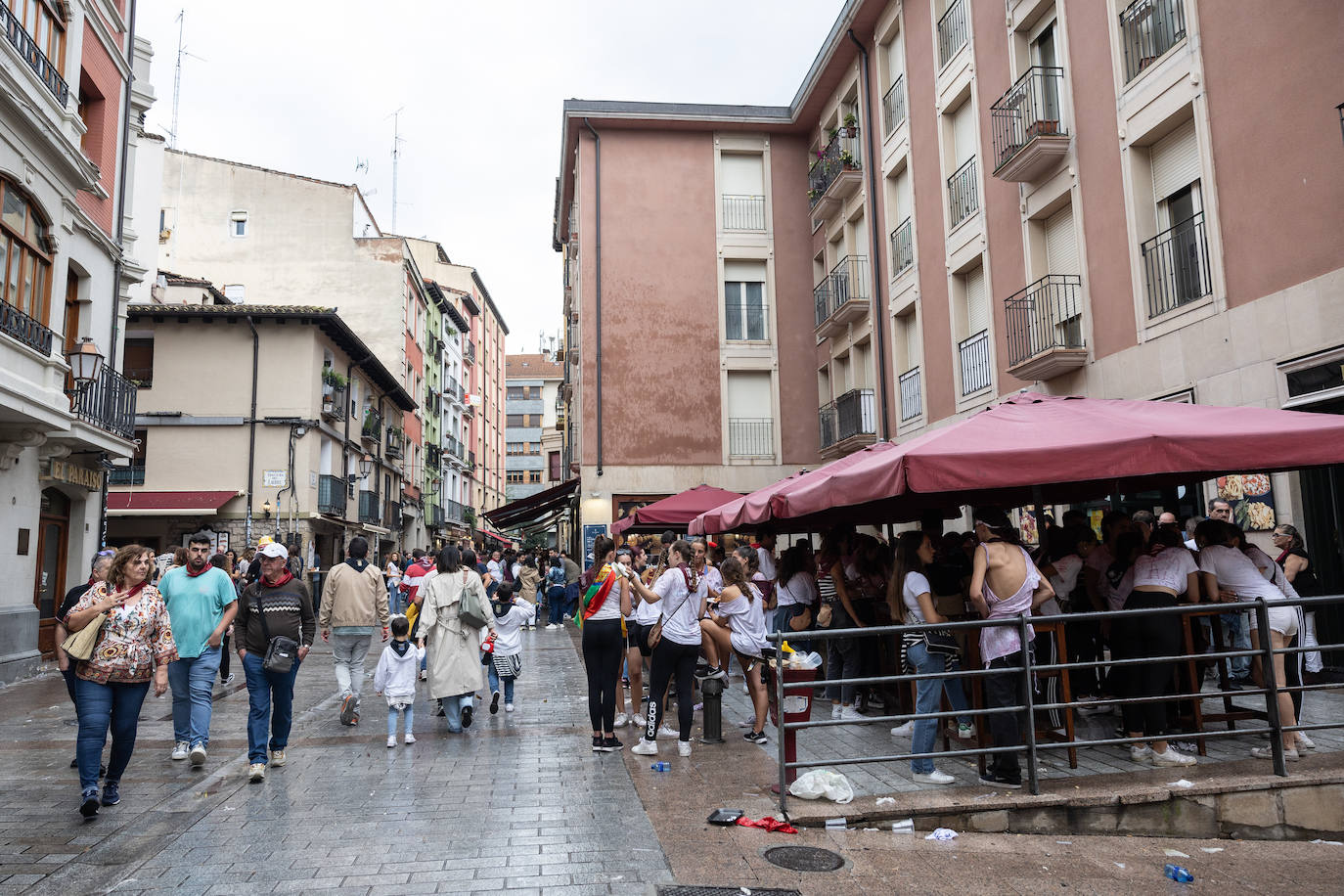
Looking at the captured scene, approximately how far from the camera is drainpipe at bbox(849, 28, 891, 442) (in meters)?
20.5

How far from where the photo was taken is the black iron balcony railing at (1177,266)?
11127mm

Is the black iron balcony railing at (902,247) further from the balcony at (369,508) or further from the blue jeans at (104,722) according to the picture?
the balcony at (369,508)

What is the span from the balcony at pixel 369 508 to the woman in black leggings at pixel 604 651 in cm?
2678

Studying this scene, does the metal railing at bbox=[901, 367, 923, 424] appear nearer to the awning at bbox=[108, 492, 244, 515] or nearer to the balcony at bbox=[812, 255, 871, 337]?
the balcony at bbox=[812, 255, 871, 337]

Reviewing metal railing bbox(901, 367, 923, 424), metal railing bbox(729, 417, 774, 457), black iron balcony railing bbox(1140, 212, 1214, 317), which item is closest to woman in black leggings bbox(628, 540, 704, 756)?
black iron balcony railing bbox(1140, 212, 1214, 317)

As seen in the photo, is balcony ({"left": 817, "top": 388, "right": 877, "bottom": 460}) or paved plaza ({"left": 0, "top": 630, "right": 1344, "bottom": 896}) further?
balcony ({"left": 817, "top": 388, "right": 877, "bottom": 460})

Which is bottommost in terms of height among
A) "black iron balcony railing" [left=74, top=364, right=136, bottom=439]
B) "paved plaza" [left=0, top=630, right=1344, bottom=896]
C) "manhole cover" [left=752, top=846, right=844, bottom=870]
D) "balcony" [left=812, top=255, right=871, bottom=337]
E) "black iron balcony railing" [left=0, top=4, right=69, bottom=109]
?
"manhole cover" [left=752, top=846, right=844, bottom=870]

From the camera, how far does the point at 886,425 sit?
20.2 meters

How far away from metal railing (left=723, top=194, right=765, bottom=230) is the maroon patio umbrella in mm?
10654

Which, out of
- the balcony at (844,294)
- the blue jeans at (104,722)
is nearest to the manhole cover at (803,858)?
the blue jeans at (104,722)

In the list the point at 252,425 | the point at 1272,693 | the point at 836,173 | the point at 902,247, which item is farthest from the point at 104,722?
the point at 252,425

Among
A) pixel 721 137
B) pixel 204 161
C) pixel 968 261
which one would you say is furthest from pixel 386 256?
pixel 968 261

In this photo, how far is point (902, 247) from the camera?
19.8m

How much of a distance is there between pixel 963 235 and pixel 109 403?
48.9 feet
